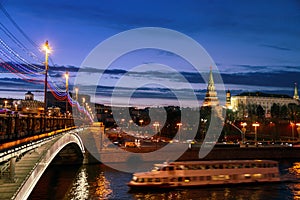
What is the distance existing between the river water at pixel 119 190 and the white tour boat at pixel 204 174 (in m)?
0.97

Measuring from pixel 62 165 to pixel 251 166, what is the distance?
24.5 m

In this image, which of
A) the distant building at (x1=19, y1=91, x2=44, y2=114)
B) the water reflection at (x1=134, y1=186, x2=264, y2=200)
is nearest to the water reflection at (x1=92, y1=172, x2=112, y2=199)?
the water reflection at (x1=134, y1=186, x2=264, y2=200)

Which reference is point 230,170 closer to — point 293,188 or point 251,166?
point 251,166

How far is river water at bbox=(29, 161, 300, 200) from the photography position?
35156 mm

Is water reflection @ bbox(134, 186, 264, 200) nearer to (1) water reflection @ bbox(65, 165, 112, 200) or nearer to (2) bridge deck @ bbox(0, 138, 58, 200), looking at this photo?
(1) water reflection @ bbox(65, 165, 112, 200)

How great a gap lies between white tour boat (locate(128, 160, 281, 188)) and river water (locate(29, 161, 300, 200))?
0.97 m

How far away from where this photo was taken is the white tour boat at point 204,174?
1548 inches

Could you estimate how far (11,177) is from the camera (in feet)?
58.1

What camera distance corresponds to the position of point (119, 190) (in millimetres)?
37688

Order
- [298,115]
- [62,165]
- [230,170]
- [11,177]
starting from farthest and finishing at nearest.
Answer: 1. [298,115]
2. [62,165]
3. [230,170]
4. [11,177]

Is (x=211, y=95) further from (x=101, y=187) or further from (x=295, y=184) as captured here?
(x=101, y=187)

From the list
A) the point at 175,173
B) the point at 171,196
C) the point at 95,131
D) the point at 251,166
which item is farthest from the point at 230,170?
the point at 95,131

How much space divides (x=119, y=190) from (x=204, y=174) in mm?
9491

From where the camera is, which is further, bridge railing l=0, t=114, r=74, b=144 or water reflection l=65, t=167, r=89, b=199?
water reflection l=65, t=167, r=89, b=199
